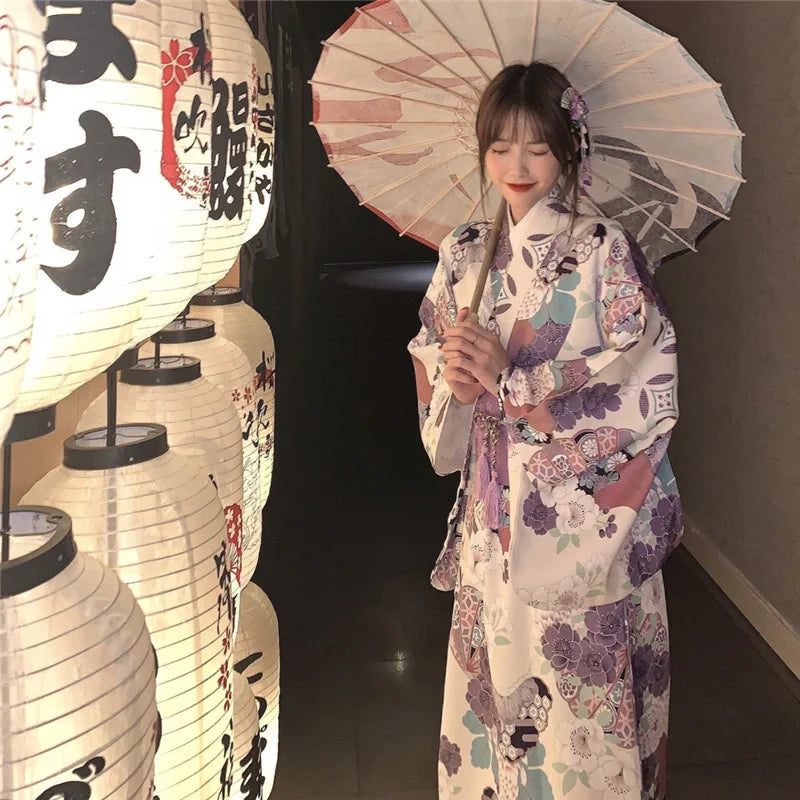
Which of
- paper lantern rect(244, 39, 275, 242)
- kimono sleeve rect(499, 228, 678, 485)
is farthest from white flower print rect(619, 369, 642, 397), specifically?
paper lantern rect(244, 39, 275, 242)

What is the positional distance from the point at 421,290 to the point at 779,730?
21.9ft

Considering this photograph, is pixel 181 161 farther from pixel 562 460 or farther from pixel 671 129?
pixel 671 129

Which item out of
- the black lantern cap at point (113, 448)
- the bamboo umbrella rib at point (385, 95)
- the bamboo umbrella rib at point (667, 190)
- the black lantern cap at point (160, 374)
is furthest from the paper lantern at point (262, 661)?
the bamboo umbrella rib at point (667, 190)

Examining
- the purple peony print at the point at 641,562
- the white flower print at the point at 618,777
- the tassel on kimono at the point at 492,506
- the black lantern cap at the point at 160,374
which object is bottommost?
the white flower print at the point at 618,777

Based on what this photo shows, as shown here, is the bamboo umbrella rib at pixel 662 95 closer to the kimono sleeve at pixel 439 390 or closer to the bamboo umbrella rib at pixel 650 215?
the bamboo umbrella rib at pixel 650 215

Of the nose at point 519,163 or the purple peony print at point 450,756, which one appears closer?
the nose at point 519,163

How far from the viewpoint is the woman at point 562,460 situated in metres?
1.48

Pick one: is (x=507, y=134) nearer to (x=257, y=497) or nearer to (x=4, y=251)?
(x=257, y=497)

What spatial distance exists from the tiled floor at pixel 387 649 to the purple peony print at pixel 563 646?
85 centimetres

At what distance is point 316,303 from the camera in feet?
27.9

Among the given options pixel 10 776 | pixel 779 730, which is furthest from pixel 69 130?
pixel 779 730

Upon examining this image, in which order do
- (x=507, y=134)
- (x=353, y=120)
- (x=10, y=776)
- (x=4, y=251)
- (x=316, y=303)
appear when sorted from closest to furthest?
(x=4, y=251) < (x=10, y=776) < (x=507, y=134) < (x=353, y=120) < (x=316, y=303)

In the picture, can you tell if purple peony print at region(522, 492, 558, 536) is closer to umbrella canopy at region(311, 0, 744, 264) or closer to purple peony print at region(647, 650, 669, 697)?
purple peony print at region(647, 650, 669, 697)

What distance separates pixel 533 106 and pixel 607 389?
1.73 feet
